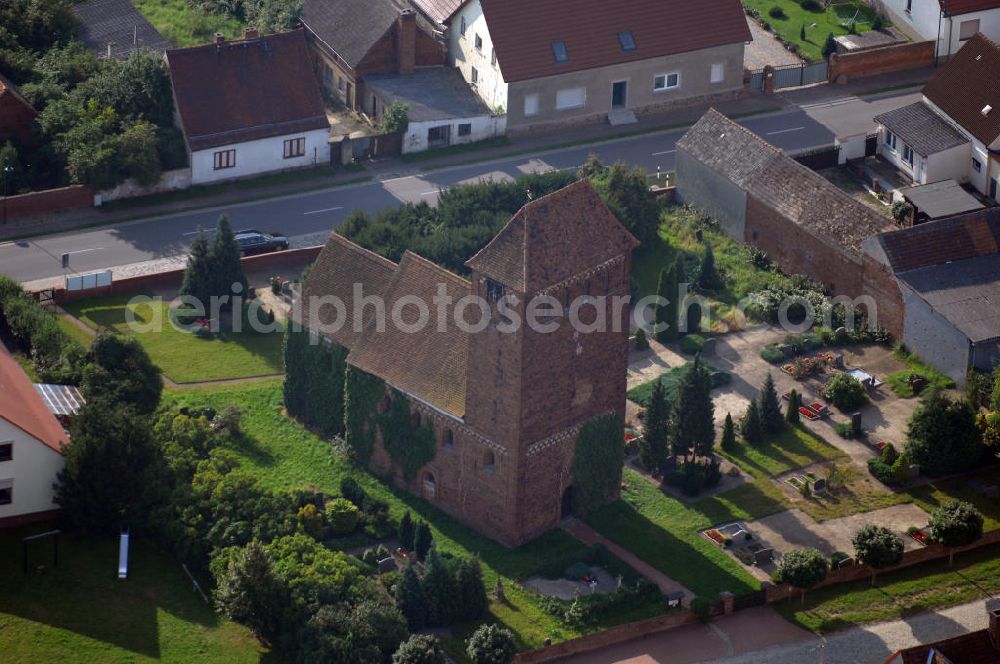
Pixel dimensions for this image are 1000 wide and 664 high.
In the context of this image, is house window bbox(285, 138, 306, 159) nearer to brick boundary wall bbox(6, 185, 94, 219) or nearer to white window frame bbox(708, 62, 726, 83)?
brick boundary wall bbox(6, 185, 94, 219)

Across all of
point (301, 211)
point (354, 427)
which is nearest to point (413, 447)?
point (354, 427)

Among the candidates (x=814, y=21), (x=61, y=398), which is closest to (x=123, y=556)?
(x=61, y=398)

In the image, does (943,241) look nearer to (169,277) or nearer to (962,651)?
(962,651)

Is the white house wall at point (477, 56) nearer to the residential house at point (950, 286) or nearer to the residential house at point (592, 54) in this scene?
the residential house at point (592, 54)

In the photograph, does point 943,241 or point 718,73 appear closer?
point 943,241

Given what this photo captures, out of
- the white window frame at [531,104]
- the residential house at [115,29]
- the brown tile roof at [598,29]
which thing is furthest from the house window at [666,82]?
the residential house at [115,29]

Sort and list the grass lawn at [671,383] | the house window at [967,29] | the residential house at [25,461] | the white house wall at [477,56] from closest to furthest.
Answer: the residential house at [25,461], the grass lawn at [671,383], the white house wall at [477,56], the house window at [967,29]
